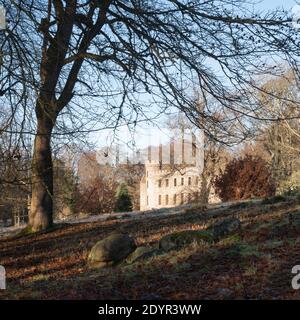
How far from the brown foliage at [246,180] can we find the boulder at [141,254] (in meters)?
15.0

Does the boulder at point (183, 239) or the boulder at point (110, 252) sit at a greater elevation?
the boulder at point (183, 239)

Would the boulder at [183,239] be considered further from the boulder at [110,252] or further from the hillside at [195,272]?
the boulder at [110,252]

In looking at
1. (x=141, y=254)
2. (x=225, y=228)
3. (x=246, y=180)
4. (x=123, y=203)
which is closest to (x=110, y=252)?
(x=141, y=254)

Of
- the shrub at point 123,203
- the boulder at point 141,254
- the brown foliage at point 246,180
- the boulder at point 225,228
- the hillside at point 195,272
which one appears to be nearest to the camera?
the hillside at point 195,272

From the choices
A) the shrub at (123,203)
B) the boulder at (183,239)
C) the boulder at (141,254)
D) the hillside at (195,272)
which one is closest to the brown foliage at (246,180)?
the shrub at (123,203)

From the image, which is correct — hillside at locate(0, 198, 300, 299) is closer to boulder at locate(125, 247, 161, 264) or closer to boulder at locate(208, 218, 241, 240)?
boulder at locate(208, 218, 241, 240)

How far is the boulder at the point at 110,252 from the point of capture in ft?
23.9

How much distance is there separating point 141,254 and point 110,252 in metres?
0.54

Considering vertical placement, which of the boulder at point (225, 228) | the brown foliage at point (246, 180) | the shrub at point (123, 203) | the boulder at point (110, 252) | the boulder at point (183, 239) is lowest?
the shrub at point (123, 203)

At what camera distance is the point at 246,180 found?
21.8 meters

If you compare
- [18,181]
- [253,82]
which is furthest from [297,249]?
[18,181]

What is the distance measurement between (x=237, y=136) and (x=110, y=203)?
29.5 m

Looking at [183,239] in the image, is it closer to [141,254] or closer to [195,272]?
[141,254]
